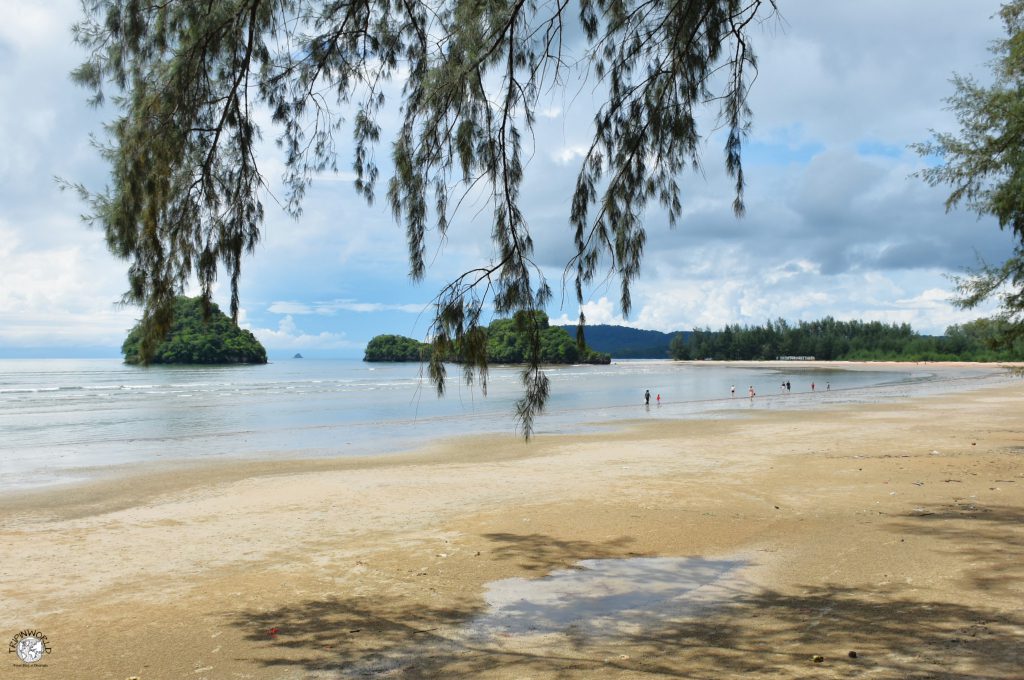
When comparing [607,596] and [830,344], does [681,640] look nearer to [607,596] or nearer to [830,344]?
[607,596]

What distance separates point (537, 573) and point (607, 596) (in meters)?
1.04

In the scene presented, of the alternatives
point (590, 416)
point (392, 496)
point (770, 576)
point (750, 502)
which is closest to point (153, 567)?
point (392, 496)

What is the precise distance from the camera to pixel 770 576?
678 cm

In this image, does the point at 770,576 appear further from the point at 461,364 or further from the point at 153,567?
the point at 153,567

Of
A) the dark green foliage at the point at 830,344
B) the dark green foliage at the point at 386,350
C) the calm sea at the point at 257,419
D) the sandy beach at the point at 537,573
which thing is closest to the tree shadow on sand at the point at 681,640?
the sandy beach at the point at 537,573

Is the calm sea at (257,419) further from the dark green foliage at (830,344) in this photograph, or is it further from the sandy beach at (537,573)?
the dark green foliage at (830,344)

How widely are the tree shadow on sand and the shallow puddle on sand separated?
0.17ft

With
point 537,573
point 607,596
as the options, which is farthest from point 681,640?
point 537,573

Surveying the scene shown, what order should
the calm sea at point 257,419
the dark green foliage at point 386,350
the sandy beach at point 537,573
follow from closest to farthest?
the sandy beach at point 537,573
the calm sea at point 257,419
the dark green foliage at point 386,350

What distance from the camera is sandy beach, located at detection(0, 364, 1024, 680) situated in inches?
195

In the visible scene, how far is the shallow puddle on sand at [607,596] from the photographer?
223 inches

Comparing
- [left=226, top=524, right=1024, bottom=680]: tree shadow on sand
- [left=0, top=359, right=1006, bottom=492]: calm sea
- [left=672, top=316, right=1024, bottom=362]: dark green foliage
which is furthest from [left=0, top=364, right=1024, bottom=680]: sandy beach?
[left=672, top=316, right=1024, bottom=362]: dark green foliage

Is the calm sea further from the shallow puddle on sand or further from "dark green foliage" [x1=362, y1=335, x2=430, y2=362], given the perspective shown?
"dark green foliage" [x1=362, y1=335, x2=430, y2=362]

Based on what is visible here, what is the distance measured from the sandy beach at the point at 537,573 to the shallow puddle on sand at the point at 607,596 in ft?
0.10
